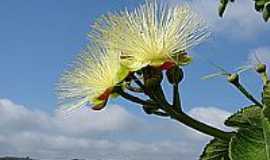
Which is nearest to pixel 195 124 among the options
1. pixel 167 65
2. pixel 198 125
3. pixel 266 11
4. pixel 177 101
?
pixel 198 125

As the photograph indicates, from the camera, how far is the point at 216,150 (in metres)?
1.87

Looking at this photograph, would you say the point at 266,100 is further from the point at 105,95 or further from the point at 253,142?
the point at 105,95

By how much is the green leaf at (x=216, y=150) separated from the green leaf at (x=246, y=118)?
0.07 m

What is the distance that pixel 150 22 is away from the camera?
1.90m

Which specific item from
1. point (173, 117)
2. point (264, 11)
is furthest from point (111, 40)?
point (264, 11)

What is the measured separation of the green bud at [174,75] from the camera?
179 centimetres

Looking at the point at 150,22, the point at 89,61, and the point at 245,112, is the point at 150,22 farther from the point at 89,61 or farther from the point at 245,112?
the point at 245,112

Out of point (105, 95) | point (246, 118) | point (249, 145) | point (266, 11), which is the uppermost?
point (266, 11)

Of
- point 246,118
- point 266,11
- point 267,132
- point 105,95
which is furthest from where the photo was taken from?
point 266,11

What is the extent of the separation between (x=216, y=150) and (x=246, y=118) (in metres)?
0.19

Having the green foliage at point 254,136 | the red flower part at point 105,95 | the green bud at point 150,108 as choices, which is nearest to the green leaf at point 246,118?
the green foliage at point 254,136

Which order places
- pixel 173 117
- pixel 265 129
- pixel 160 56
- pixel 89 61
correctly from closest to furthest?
pixel 265 129 < pixel 173 117 < pixel 160 56 < pixel 89 61

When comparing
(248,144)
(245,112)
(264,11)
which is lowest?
(248,144)

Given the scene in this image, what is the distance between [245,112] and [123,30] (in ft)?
1.51
